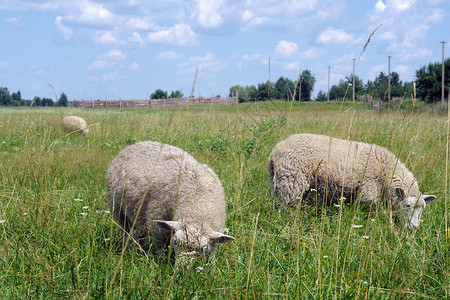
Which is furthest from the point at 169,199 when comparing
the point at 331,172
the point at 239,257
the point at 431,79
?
the point at 431,79

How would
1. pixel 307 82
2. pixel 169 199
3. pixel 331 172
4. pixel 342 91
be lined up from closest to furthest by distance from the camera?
pixel 169 199, pixel 307 82, pixel 331 172, pixel 342 91

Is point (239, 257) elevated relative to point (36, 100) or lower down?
lower down

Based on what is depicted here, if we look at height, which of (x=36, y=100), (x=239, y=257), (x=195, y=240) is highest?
(x=36, y=100)

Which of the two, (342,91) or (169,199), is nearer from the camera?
(169,199)

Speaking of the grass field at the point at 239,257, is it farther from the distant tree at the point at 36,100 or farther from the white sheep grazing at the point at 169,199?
the distant tree at the point at 36,100

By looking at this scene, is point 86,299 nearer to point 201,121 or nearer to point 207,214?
point 207,214

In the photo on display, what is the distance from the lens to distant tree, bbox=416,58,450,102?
150 feet

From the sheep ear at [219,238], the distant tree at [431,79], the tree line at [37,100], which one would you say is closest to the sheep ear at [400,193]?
the sheep ear at [219,238]

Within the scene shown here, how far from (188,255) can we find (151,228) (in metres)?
0.77

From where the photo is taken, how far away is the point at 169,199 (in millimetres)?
3309

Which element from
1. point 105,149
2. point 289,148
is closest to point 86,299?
point 289,148

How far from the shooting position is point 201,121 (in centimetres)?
1055

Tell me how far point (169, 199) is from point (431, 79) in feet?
166

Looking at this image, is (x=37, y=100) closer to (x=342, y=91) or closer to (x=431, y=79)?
(x=342, y=91)
